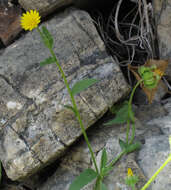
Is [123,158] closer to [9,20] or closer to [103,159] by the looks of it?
[103,159]

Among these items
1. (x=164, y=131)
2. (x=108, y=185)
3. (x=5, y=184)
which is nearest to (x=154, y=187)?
(x=108, y=185)

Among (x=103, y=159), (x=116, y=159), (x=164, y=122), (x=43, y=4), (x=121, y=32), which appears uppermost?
(x=43, y=4)

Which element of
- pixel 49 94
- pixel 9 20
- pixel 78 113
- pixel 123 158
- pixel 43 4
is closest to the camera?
pixel 78 113

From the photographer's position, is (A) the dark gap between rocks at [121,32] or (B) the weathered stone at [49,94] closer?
(B) the weathered stone at [49,94]

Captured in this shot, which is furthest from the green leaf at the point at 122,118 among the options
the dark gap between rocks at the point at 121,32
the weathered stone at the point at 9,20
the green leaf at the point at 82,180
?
the weathered stone at the point at 9,20

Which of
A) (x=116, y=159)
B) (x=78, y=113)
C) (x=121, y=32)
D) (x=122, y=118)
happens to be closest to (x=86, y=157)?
(x=116, y=159)

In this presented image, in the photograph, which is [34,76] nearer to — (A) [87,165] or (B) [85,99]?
(B) [85,99]

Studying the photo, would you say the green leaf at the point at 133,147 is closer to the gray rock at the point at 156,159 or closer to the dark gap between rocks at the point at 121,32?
the gray rock at the point at 156,159
